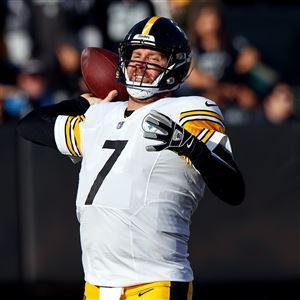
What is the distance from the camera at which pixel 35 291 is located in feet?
25.0

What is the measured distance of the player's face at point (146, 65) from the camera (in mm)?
4254

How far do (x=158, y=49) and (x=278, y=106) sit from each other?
14.8ft

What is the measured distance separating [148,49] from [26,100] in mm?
4347

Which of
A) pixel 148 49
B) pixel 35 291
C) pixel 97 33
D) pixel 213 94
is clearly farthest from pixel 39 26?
pixel 148 49

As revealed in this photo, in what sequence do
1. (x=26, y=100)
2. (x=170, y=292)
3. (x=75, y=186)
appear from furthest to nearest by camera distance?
1. (x=26, y=100)
2. (x=75, y=186)
3. (x=170, y=292)

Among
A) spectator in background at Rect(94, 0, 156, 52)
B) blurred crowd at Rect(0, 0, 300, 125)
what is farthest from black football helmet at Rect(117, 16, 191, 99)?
spectator in background at Rect(94, 0, 156, 52)

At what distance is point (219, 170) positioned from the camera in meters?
3.90

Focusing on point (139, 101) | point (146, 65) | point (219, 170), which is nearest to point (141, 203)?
point (219, 170)

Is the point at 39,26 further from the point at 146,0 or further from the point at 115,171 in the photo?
the point at 115,171

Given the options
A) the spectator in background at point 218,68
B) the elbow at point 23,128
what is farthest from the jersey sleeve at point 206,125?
the spectator in background at point 218,68

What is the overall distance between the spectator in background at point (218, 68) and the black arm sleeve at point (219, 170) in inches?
176

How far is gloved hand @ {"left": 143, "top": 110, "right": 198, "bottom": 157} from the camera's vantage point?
3.71 meters

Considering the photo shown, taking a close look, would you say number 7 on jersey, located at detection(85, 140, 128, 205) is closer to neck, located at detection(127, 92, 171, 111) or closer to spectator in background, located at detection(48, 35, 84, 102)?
neck, located at detection(127, 92, 171, 111)

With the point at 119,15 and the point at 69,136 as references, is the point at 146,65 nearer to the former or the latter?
the point at 69,136
